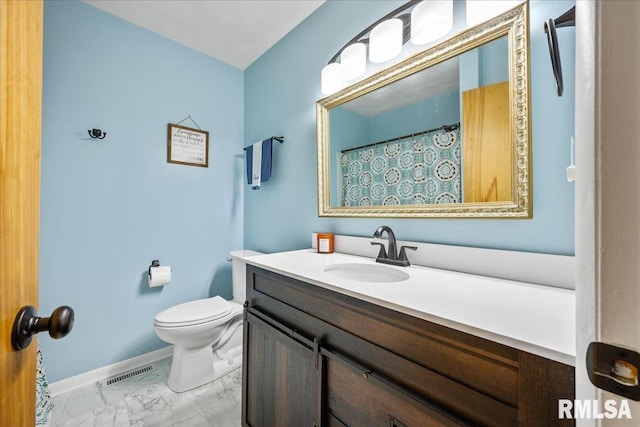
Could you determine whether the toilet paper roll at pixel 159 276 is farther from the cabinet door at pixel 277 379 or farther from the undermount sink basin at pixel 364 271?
the undermount sink basin at pixel 364 271

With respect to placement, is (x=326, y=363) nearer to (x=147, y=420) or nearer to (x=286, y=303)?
(x=286, y=303)

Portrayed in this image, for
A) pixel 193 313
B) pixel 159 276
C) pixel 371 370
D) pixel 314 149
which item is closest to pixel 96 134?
pixel 159 276

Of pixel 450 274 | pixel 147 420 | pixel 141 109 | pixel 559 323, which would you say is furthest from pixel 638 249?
pixel 141 109

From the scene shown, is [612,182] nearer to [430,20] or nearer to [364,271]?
[364,271]

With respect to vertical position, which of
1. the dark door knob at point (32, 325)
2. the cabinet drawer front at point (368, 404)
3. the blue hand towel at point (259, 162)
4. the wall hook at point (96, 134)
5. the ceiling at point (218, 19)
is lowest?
the cabinet drawer front at point (368, 404)

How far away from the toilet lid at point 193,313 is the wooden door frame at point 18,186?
1.10 meters

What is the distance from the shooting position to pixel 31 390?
1.63 ft

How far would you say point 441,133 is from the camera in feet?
3.84

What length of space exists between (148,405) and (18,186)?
5.39ft

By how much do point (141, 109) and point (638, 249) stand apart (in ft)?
8.07

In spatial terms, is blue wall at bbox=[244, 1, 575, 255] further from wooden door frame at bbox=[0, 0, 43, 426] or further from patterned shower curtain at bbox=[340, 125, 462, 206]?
wooden door frame at bbox=[0, 0, 43, 426]

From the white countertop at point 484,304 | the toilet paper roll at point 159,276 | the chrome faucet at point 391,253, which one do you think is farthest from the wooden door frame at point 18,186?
the toilet paper roll at point 159,276

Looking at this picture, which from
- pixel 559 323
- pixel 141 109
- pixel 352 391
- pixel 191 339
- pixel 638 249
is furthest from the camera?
pixel 141 109

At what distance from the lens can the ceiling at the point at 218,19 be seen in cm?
170
